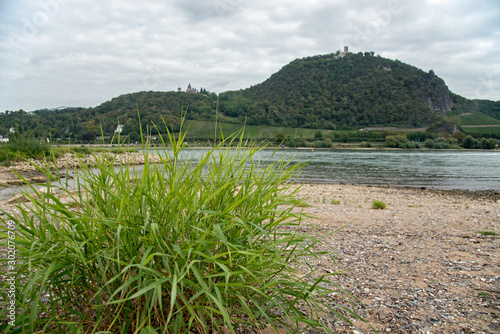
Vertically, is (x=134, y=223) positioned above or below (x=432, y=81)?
below

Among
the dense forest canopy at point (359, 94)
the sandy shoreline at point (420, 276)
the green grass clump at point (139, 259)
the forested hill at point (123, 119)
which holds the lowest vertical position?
the sandy shoreline at point (420, 276)

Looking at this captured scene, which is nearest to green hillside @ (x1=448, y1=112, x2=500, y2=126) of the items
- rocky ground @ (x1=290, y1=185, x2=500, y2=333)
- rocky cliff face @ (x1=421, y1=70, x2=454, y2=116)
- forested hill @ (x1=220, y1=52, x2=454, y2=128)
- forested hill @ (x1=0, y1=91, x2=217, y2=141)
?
rocky cliff face @ (x1=421, y1=70, x2=454, y2=116)

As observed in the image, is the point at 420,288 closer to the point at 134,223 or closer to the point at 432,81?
the point at 134,223

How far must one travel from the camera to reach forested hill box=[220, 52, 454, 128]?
4269 inches

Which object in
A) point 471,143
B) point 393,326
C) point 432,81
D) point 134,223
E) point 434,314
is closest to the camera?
point 134,223

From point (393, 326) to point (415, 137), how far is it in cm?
10457

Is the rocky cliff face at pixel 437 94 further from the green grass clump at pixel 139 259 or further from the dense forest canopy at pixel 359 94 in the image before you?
the green grass clump at pixel 139 259

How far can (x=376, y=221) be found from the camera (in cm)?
640

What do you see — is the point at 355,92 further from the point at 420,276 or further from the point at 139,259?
the point at 139,259

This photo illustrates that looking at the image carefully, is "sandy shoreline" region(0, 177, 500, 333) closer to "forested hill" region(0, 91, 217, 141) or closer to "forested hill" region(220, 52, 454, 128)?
"forested hill" region(0, 91, 217, 141)

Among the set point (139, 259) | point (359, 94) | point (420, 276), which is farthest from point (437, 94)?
point (139, 259)

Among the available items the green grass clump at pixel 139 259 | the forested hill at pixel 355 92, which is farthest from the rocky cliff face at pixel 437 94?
the green grass clump at pixel 139 259

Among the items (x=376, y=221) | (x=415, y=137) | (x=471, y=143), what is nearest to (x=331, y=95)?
(x=415, y=137)

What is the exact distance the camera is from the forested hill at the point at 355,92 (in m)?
108
